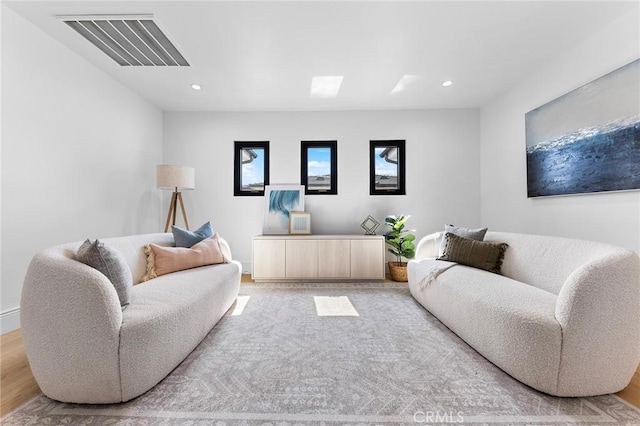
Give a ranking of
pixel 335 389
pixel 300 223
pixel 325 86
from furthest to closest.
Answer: pixel 300 223, pixel 325 86, pixel 335 389

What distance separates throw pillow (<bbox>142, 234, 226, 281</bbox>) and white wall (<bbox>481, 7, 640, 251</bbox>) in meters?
3.62

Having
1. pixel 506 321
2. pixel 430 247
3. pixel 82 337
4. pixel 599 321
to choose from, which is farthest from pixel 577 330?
pixel 82 337

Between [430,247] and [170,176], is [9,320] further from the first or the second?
[430,247]

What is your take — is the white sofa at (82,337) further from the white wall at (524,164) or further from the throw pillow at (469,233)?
the white wall at (524,164)

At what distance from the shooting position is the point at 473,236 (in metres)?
2.60

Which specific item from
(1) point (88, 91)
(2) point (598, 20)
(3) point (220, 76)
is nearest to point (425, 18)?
(2) point (598, 20)

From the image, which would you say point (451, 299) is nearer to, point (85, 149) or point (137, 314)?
point (137, 314)

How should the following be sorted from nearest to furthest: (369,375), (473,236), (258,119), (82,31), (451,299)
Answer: (369,375) < (451,299) < (82,31) < (473,236) < (258,119)

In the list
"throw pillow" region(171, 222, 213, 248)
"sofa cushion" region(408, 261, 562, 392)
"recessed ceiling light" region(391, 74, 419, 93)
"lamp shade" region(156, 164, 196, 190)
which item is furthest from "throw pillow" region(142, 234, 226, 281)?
"recessed ceiling light" region(391, 74, 419, 93)

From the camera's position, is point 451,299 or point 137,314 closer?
point 137,314

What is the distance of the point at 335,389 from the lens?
138 centimetres

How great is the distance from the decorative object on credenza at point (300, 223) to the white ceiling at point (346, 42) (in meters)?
1.74

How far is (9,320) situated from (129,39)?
2.66 m

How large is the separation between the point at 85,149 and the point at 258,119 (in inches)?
89.0
